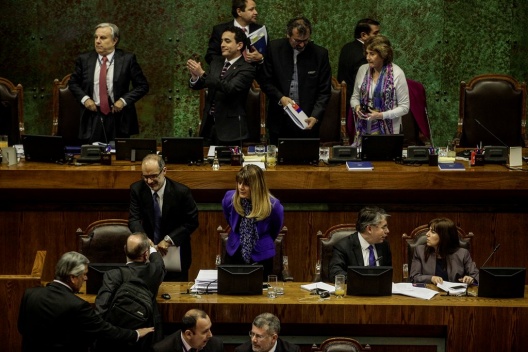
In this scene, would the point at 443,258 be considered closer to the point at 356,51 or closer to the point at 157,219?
the point at 157,219

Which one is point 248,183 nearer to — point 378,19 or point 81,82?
point 81,82

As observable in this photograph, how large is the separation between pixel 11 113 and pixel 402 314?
4.29m

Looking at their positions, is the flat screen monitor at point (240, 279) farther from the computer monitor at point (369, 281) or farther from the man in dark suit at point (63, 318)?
the man in dark suit at point (63, 318)

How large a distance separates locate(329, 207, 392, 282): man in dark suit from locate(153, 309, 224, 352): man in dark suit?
105 cm

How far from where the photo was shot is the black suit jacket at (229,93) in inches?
309

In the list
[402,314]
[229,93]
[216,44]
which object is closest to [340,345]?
[402,314]

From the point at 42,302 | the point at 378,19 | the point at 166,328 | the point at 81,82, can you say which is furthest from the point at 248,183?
the point at 378,19

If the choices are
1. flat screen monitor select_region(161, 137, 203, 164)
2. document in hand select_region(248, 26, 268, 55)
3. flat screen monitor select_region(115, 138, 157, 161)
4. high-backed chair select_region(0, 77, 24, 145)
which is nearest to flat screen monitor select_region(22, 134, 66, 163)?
flat screen monitor select_region(115, 138, 157, 161)

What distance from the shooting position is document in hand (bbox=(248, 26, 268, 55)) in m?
8.60

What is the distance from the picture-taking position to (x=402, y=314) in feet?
19.4

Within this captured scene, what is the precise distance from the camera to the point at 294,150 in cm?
756

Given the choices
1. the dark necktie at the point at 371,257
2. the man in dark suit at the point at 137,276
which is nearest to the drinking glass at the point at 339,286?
the dark necktie at the point at 371,257

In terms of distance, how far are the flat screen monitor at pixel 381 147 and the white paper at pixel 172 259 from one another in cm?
171

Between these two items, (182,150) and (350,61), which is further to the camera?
(350,61)
